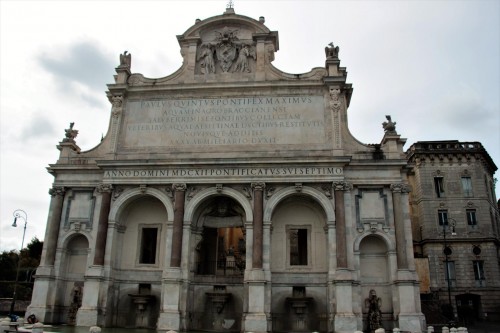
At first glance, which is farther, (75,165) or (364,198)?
(75,165)

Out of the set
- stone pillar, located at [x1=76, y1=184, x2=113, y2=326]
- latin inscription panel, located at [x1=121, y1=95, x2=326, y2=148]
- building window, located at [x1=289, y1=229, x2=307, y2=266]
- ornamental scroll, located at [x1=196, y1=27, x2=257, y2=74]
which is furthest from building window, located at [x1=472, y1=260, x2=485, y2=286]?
stone pillar, located at [x1=76, y1=184, x2=113, y2=326]

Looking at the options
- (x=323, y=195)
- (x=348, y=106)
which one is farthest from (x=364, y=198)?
(x=348, y=106)

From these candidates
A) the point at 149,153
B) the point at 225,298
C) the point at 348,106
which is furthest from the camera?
the point at 348,106

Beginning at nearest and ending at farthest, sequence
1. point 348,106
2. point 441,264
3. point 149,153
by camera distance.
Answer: point 149,153
point 348,106
point 441,264

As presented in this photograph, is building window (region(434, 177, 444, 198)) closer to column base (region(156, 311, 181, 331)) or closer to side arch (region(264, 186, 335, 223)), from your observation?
side arch (region(264, 186, 335, 223))

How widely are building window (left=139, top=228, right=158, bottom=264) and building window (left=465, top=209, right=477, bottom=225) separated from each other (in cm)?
2729

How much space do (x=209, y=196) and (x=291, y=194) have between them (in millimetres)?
4516

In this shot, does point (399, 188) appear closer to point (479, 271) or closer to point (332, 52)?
point (332, 52)

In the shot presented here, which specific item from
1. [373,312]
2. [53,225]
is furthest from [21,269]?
[373,312]

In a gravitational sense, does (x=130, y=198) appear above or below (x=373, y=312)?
above

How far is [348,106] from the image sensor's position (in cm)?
2912

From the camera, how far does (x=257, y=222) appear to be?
2459cm

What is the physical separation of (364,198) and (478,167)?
20723mm

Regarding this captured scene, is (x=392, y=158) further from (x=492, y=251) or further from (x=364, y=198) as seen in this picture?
(x=492, y=251)
